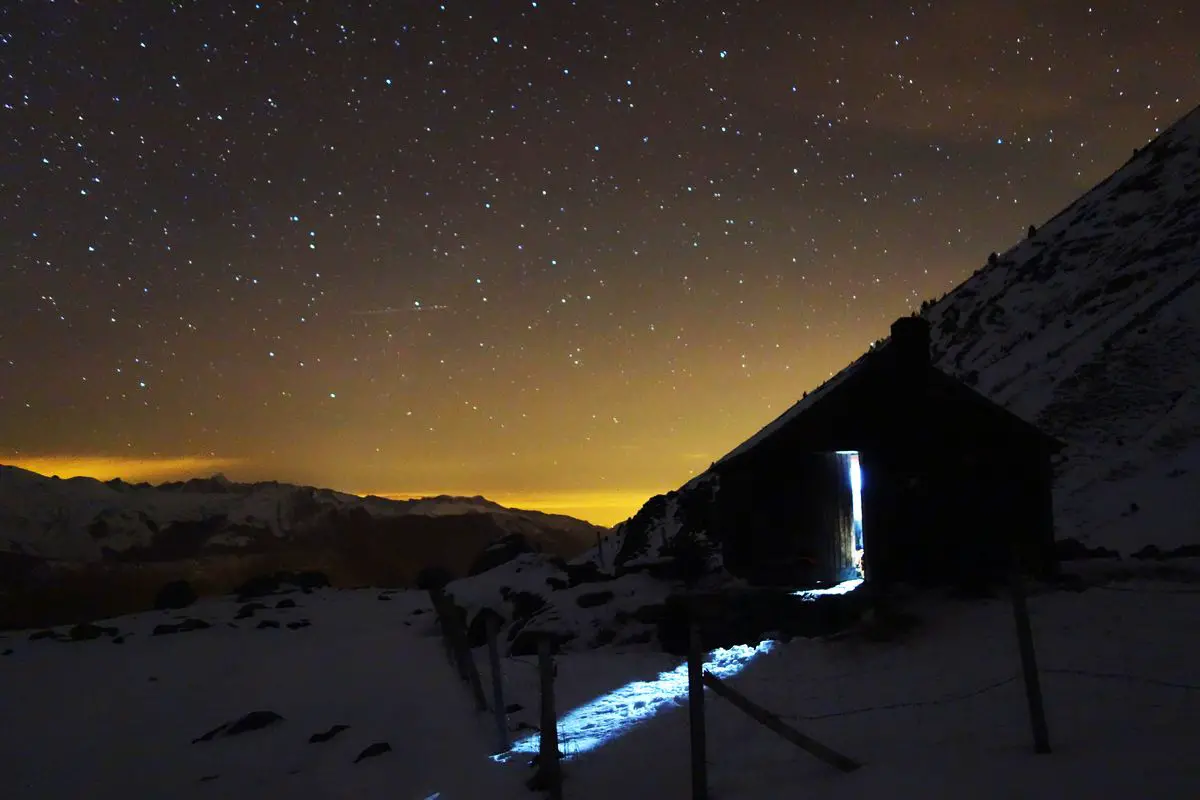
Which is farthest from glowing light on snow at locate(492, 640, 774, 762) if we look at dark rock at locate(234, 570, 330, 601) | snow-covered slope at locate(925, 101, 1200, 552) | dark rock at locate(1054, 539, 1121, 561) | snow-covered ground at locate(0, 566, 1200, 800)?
dark rock at locate(234, 570, 330, 601)

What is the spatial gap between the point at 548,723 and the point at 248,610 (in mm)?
34852

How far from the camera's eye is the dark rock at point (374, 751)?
13373mm

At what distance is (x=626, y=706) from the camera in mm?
13891

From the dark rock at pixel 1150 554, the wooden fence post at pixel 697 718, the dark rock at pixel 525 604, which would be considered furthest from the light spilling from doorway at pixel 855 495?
the wooden fence post at pixel 697 718

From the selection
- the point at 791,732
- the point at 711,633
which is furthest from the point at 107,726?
the point at 791,732

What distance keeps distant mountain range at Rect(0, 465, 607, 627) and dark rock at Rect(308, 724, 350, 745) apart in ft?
297

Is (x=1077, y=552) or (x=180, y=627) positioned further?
(x=180, y=627)

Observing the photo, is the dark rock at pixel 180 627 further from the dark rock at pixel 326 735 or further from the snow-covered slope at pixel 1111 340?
the snow-covered slope at pixel 1111 340

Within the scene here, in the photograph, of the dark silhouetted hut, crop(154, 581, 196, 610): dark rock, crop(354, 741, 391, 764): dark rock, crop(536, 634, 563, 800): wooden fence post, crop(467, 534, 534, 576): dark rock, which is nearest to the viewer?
crop(536, 634, 563, 800): wooden fence post

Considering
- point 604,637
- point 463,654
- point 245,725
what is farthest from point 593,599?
point 245,725

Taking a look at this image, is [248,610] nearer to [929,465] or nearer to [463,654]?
[463,654]

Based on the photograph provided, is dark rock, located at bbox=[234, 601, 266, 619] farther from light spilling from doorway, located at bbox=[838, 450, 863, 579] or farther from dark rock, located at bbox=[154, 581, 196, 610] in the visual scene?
light spilling from doorway, located at bbox=[838, 450, 863, 579]

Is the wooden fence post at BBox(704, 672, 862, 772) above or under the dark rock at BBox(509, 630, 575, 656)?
above

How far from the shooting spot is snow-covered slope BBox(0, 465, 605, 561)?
136 meters
